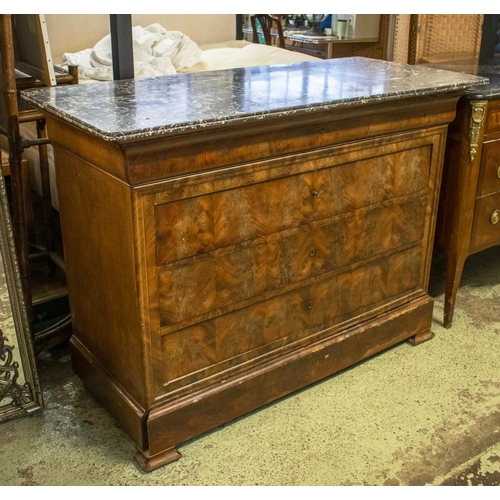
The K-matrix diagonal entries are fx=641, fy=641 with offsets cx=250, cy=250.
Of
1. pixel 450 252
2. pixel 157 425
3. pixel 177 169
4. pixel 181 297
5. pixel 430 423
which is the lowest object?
pixel 430 423

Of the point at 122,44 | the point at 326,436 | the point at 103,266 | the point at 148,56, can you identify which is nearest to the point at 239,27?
the point at 148,56

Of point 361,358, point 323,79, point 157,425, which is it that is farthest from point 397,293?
point 157,425

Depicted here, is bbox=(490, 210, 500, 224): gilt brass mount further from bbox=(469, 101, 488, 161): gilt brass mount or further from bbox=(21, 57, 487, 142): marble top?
bbox=(21, 57, 487, 142): marble top

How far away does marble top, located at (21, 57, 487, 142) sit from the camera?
1570mm

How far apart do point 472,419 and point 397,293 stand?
513mm

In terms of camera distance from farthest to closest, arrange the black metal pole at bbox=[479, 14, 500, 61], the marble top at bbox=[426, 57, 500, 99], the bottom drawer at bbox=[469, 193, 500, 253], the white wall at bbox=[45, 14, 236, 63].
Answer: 1. the white wall at bbox=[45, 14, 236, 63]
2. the black metal pole at bbox=[479, 14, 500, 61]
3. the bottom drawer at bbox=[469, 193, 500, 253]
4. the marble top at bbox=[426, 57, 500, 99]

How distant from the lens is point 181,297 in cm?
176

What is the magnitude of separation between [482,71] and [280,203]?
1.34 meters

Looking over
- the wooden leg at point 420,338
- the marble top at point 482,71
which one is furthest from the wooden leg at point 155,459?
the marble top at point 482,71

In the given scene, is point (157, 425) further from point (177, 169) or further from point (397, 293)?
point (397, 293)

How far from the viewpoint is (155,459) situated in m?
1.86

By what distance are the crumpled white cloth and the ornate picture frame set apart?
1.88 metres

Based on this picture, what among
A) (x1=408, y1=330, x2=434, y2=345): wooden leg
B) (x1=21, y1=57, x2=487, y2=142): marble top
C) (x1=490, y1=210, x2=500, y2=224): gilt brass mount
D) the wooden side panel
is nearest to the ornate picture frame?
the wooden side panel

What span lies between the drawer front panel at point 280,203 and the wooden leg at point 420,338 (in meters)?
0.60
